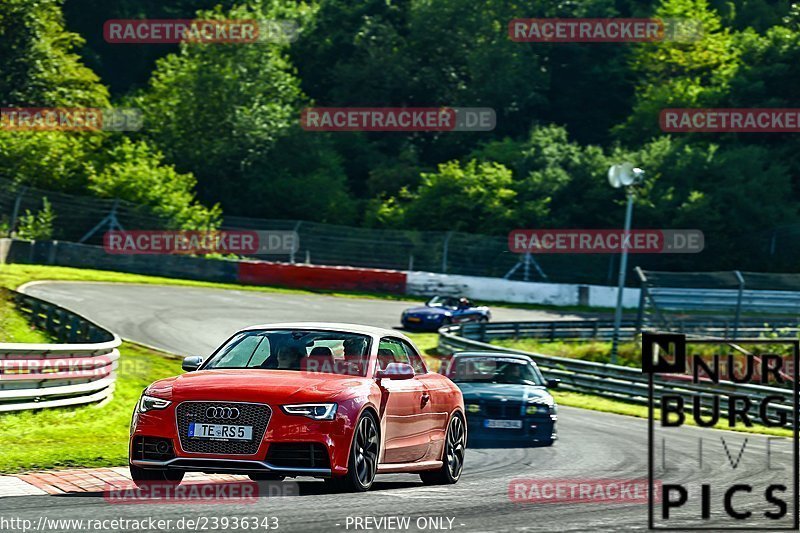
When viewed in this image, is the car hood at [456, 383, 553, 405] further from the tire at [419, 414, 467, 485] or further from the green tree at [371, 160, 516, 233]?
the green tree at [371, 160, 516, 233]

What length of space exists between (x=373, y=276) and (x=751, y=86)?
2672cm

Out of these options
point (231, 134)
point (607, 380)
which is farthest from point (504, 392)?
point (231, 134)

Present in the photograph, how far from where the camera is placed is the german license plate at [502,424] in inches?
686

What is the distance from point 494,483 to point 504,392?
5.92 meters

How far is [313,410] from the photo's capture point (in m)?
9.61

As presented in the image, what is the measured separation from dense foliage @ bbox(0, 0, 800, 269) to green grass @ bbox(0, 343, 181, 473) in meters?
32.5

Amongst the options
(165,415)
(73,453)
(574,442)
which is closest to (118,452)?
(73,453)

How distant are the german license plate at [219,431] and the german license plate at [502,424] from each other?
8312 millimetres

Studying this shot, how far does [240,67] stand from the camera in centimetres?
6378

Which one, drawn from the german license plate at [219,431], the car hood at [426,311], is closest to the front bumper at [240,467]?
the german license plate at [219,431]

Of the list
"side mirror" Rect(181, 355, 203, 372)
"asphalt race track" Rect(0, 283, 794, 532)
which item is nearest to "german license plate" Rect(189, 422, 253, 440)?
"asphalt race track" Rect(0, 283, 794, 532)

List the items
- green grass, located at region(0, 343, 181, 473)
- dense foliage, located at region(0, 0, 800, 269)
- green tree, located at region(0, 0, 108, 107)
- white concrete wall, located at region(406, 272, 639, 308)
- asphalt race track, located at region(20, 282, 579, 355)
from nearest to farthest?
green grass, located at region(0, 343, 181, 473), asphalt race track, located at region(20, 282, 579, 355), white concrete wall, located at region(406, 272, 639, 308), dense foliage, located at region(0, 0, 800, 269), green tree, located at region(0, 0, 108, 107)

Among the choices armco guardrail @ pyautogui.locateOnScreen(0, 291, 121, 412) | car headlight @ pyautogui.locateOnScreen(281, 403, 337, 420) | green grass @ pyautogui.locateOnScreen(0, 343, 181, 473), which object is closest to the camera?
car headlight @ pyautogui.locateOnScreen(281, 403, 337, 420)

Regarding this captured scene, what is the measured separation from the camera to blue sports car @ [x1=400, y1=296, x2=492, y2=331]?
3900 centimetres
